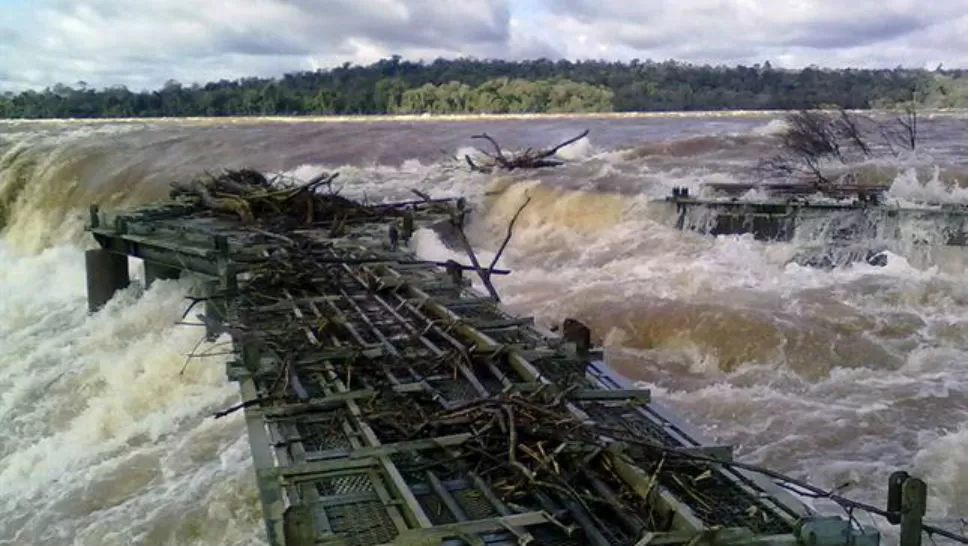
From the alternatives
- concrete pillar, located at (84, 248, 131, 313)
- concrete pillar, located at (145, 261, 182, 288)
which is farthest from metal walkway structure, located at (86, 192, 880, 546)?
concrete pillar, located at (84, 248, 131, 313)

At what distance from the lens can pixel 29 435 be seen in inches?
395

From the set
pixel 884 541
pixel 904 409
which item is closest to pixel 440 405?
pixel 884 541

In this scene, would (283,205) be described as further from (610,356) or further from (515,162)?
(515,162)

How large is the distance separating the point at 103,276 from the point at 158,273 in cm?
98

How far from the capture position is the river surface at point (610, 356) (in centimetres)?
786

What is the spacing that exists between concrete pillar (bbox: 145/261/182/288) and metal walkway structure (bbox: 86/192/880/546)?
20.0 feet

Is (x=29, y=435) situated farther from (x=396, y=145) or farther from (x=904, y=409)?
(x=396, y=145)

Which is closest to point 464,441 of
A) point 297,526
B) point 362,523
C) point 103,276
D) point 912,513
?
point 362,523

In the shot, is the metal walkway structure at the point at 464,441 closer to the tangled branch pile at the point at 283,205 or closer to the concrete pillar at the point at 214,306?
the concrete pillar at the point at 214,306

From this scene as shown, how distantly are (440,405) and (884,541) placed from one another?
124 inches

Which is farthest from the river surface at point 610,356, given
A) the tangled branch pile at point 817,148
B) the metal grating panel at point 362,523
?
the metal grating panel at point 362,523

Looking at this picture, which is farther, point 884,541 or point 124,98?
point 124,98

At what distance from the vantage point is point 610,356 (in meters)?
11.8

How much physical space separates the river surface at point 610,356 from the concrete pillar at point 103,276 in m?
0.50
